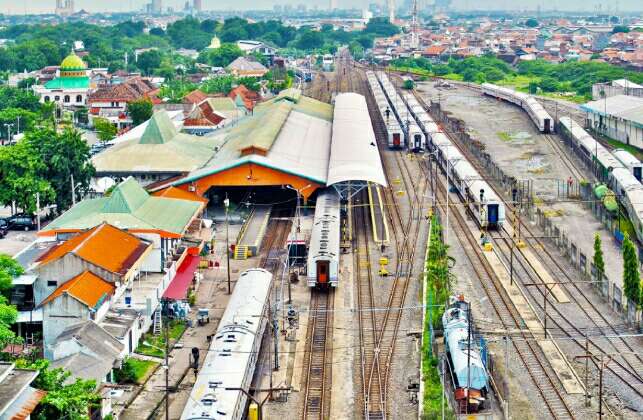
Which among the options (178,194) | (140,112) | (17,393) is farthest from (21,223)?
(140,112)

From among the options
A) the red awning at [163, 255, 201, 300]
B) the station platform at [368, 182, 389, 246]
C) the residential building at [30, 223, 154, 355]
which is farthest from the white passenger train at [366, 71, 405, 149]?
the residential building at [30, 223, 154, 355]

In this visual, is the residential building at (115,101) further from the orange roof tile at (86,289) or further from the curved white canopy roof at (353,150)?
the orange roof tile at (86,289)

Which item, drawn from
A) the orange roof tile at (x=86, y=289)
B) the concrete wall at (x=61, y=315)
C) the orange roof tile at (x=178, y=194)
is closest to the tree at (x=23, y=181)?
the orange roof tile at (x=178, y=194)

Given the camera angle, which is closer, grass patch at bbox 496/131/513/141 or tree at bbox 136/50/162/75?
grass patch at bbox 496/131/513/141

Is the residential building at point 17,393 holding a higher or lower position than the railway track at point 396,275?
higher

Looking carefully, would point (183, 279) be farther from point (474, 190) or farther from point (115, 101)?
point (115, 101)

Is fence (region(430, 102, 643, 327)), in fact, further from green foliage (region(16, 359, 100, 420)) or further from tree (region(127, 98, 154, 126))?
tree (region(127, 98, 154, 126))
